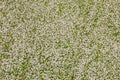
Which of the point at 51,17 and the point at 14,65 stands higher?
the point at 51,17

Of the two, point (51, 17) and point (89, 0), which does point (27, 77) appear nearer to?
point (51, 17)

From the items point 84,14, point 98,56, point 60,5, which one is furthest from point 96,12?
point 98,56

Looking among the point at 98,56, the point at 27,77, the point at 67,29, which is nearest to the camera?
the point at 27,77

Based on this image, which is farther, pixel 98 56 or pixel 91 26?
pixel 91 26

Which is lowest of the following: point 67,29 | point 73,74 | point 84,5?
point 73,74

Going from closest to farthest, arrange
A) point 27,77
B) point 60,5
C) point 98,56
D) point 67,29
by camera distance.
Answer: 1. point 27,77
2. point 98,56
3. point 67,29
4. point 60,5

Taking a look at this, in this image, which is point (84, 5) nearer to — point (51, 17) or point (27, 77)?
point (51, 17)

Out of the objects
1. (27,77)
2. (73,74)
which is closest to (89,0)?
(73,74)
